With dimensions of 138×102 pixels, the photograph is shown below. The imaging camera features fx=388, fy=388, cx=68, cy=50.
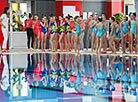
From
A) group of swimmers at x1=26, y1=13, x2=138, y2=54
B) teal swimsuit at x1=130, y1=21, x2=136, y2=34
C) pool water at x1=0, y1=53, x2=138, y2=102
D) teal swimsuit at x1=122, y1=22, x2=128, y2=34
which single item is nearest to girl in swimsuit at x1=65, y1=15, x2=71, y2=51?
group of swimmers at x1=26, y1=13, x2=138, y2=54

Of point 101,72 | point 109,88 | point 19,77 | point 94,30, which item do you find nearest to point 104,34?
point 94,30

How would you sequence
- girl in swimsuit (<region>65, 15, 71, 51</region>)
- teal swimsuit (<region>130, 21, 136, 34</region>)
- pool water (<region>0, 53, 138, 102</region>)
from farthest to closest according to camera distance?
1. girl in swimsuit (<region>65, 15, 71, 51</region>)
2. teal swimsuit (<region>130, 21, 136, 34</region>)
3. pool water (<region>0, 53, 138, 102</region>)

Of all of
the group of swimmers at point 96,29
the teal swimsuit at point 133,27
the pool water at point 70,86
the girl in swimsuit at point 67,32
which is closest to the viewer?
the pool water at point 70,86

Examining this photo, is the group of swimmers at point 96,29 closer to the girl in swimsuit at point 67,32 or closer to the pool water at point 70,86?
the girl in swimsuit at point 67,32

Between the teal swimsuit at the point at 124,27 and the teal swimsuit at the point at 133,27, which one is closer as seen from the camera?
the teal swimsuit at the point at 133,27

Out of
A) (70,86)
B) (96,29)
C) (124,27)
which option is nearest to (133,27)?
(124,27)

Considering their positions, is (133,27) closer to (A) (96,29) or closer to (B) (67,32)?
(A) (96,29)

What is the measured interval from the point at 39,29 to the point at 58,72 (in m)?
9.65

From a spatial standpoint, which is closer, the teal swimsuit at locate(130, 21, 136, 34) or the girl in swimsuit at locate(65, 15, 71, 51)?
the teal swimsuit at locate(130, 21, 136, 34)

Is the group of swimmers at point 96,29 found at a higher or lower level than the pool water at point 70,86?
higher

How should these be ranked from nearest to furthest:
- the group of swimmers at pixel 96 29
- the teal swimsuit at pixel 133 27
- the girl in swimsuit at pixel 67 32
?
the teal swimsuit at pixel 133 27, the group of swimmers at pixel 96 29, the girl in swimsuit at pixel 67 32

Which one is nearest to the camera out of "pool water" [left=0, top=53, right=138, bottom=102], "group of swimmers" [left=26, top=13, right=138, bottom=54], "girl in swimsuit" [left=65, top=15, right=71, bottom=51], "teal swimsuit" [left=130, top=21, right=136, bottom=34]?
"pool water" [left=0, top=53, right=138, bottom=102]

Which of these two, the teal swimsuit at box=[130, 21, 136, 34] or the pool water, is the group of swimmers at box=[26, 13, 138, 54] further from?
the pool water

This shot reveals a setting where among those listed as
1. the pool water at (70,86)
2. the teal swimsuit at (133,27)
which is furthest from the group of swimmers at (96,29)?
the pool water at (70,86)
